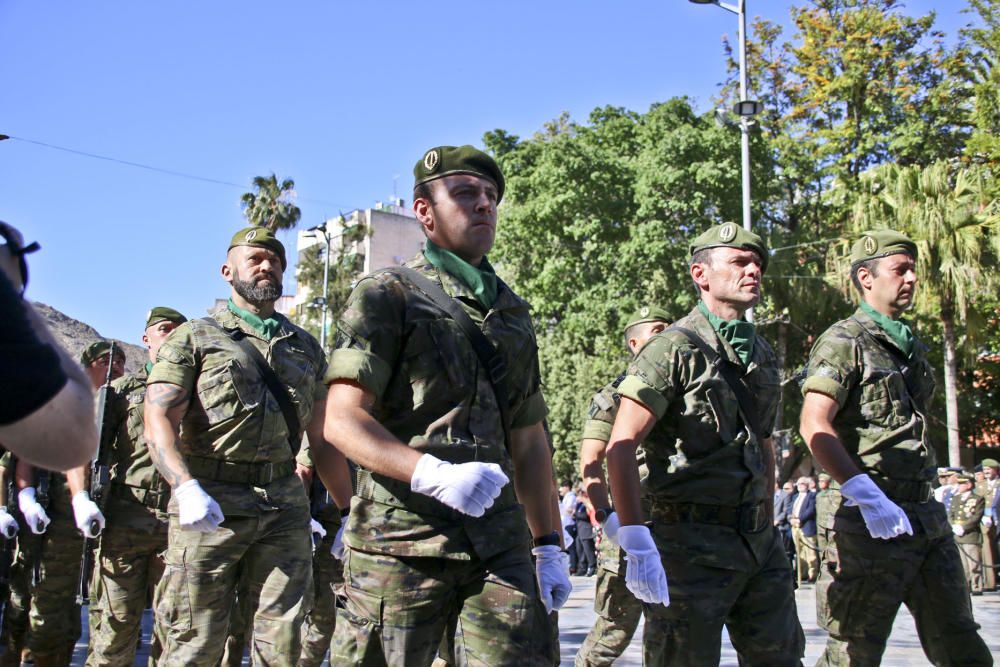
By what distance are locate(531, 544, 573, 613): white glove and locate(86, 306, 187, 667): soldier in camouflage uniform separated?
3.74 m

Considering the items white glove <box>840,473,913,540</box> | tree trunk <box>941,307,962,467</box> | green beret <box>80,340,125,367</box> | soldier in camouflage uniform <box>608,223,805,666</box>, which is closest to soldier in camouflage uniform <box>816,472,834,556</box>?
white glove <box>840,473,913,540</box>

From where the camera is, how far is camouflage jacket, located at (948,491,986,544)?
16.3 m

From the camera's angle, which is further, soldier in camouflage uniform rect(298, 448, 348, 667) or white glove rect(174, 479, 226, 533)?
soldier in camouflage uniform rect(298, 448, 348, 667)

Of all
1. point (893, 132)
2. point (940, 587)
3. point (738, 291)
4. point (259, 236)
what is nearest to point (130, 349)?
point (259, 236)

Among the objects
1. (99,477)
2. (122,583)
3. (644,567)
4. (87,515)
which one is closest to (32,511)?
(99,477)

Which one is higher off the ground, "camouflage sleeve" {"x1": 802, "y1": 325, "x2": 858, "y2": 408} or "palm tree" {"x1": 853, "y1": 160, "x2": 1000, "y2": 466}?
"palm tree" {"x1": 853, "y1": 160, "x2": 1000, "y2": 466}

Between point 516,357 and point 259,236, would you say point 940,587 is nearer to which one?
point 516,357

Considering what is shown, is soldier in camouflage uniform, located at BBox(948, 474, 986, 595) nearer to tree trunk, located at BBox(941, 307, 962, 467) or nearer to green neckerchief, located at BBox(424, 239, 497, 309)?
tree trunk, located at BBox(941, 307, 962, 467)

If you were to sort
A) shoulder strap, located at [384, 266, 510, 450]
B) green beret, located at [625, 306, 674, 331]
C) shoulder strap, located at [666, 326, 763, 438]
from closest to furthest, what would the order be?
shoulder strap, located at [384, 266, 510, 450] < shoulder strap, located at [666, 326, 763, 438] < green beret, located at [625, 306, 674, 331]

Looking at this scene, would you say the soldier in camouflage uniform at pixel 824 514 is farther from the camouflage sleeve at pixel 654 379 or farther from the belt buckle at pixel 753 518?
the camouflage sleeve at pixel 654 379

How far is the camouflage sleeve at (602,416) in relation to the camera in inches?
258

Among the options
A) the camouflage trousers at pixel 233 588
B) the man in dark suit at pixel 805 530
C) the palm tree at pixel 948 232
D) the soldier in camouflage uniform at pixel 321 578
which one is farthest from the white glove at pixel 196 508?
the palm tree at pixel 948 232

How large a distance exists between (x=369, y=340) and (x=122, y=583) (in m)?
4.17

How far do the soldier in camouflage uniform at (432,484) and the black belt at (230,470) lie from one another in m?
1.94
